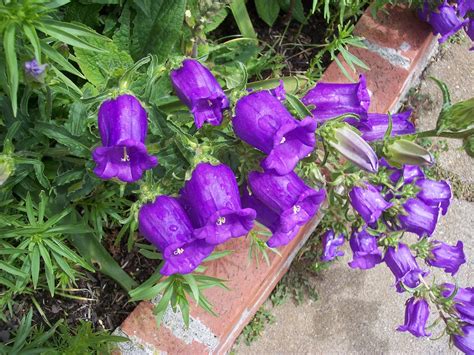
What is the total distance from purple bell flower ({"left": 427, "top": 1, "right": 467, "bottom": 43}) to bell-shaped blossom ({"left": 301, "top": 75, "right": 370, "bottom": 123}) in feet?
3.68

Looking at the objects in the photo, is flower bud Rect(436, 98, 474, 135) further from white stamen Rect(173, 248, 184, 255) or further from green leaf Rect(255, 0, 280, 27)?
green leaf Rect(255, 0, 280, 27)

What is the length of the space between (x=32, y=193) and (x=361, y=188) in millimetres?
1143

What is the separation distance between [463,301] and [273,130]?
3.54ft

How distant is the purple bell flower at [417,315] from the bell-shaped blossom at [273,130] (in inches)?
36.9

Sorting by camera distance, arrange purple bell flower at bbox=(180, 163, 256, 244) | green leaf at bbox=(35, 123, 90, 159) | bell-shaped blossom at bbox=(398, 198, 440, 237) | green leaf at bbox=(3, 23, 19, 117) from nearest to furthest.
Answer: green leaf at bbox=(3, 23, 19, 117) → purple bell flower at bbox=(180, 163, 256, 244) → green leaf at bbox=(35, 123, 90, 159) → bell-shaped blossom at bbox=(398, 198, 440, 237)

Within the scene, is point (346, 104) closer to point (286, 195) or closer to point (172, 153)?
point (286, 195)

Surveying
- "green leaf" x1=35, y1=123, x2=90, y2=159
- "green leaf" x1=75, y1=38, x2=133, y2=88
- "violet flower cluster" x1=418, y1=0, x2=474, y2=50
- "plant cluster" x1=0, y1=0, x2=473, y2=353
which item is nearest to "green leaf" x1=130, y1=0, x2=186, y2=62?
"plant cluster" x1=0, y1=0, x2=473, y2=353

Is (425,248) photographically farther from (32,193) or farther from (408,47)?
(32,193)

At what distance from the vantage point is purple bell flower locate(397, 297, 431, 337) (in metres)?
2.20

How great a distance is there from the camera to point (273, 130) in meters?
1.50

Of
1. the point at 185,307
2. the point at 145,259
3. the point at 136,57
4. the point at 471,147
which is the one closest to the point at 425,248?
the point at 471,147

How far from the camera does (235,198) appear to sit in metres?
1.57

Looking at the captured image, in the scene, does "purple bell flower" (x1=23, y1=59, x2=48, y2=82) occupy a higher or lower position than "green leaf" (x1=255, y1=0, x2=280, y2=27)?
higher

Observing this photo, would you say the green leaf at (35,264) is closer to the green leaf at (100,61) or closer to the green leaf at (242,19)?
the green leaf at (100,61)
